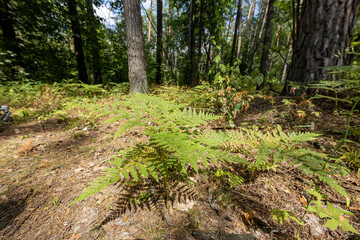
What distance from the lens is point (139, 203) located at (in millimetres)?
1214

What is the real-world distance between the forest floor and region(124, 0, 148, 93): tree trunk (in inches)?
100

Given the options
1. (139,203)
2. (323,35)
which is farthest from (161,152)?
(323,35)

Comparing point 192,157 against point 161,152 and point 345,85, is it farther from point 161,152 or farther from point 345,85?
point 345,85

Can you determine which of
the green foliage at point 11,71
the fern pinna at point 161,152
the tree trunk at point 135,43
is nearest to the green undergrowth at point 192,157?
the fern pinna at point 161,152

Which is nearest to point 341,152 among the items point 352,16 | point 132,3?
point 352,16

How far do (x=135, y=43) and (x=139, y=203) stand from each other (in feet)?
12.9

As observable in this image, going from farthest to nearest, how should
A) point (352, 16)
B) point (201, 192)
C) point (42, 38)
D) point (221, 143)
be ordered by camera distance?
point (42, 38)
point (352, 16)
point (201, 192)
point (221, 143)

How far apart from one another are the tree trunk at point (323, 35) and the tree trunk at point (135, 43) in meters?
3.63

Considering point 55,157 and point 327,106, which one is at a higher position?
point 327,106

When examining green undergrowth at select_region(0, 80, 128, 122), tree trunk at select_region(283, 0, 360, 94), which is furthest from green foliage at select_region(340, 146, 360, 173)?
green undergrowth at select_region(0, 80, 128, 122)

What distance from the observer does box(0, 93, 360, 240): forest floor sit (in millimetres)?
1024

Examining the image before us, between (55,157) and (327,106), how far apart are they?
4.42 m

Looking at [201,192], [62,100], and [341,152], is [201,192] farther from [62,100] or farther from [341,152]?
[62,100]

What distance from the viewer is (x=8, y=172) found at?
1.57 metres
